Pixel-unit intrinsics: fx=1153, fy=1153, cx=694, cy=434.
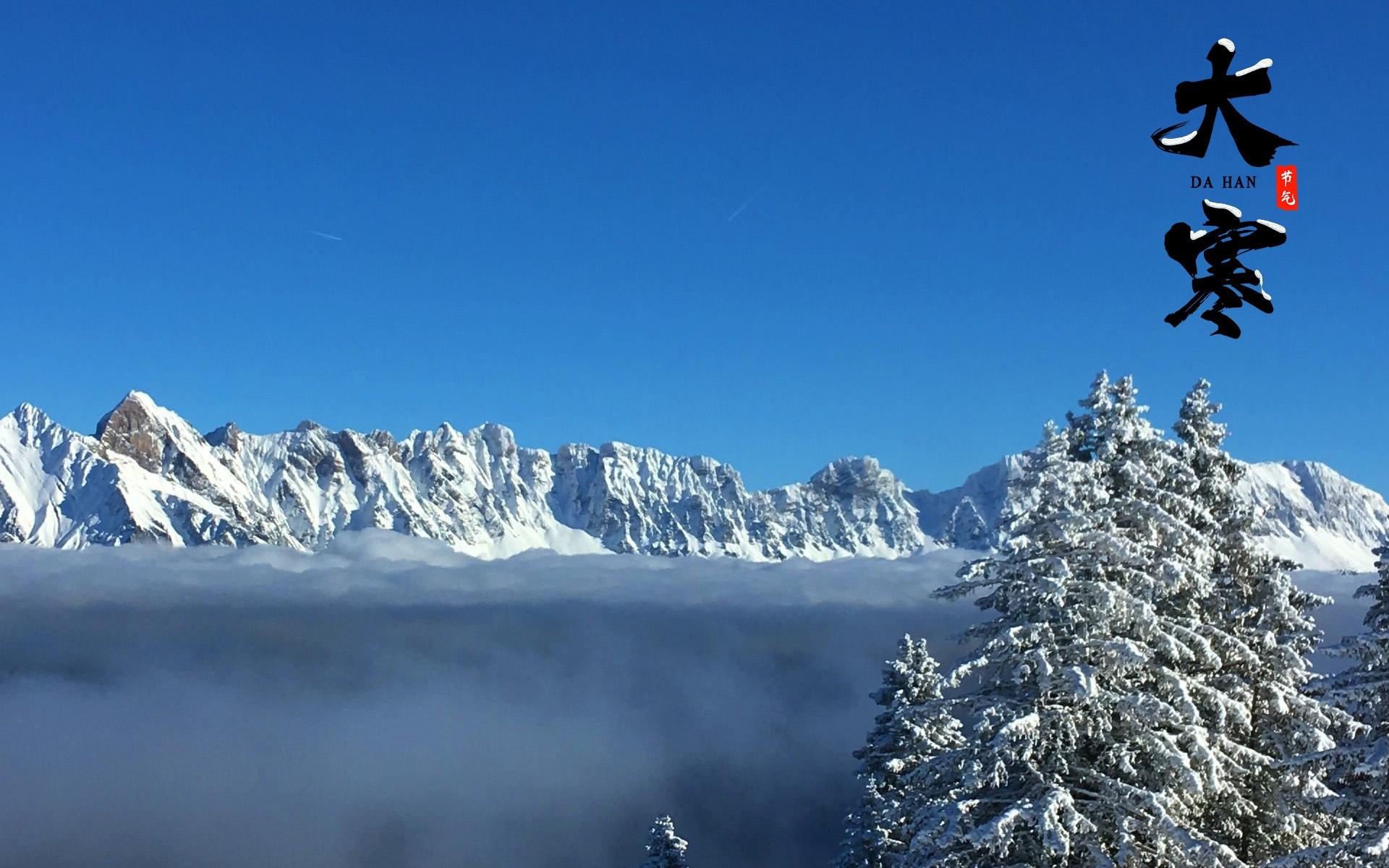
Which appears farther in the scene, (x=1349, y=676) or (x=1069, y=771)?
(x=1349, y=676)

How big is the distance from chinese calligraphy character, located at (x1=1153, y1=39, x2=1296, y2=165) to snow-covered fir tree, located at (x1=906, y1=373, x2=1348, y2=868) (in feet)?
14.6

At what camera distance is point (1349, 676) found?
63.8 ft

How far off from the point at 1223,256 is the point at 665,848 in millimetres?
30428

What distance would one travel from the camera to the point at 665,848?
4231 centimetres

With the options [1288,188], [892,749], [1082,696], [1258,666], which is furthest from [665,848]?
[1288,188]

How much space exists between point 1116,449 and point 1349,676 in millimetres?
5694

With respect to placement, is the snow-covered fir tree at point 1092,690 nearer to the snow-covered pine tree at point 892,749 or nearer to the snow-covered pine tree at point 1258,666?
the snow-covered pine tree at point 1258,666

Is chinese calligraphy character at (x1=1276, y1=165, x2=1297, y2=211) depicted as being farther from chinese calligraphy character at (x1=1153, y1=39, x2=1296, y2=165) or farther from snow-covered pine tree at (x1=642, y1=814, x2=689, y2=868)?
snow-covered pine tree at (x1=642, y1=814, x2=689, y2=868)

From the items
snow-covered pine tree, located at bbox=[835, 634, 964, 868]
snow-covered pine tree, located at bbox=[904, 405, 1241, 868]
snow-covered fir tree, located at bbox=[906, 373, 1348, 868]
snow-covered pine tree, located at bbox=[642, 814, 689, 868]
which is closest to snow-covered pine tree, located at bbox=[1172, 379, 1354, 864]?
snow-covered fir tree, located at bbox=[906, 373, 1348, 868]

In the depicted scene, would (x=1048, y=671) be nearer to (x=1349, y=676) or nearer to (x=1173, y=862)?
(x=1173, y=862)

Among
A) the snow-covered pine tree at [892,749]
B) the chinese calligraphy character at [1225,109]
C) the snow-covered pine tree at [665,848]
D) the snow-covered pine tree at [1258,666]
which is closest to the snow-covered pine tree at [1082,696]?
the snow-covered pine tree at [1258,666]

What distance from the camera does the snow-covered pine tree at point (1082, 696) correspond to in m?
16.5

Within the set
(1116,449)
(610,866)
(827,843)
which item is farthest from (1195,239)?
(610,866)

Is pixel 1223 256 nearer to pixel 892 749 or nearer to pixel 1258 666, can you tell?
pixel 1258 666
